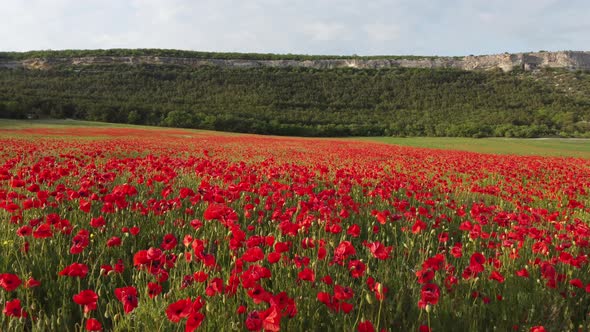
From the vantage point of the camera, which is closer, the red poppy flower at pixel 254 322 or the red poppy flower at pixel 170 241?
the red poppy flower at pixel 254 322

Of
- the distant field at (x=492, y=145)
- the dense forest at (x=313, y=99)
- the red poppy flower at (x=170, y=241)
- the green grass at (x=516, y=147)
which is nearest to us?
the red poppy flower at (x=170, y=241)

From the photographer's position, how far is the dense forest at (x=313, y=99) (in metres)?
68.4

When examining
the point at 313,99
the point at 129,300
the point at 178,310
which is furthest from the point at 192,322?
the point at 313,99

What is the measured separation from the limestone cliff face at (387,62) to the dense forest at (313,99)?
6930mm

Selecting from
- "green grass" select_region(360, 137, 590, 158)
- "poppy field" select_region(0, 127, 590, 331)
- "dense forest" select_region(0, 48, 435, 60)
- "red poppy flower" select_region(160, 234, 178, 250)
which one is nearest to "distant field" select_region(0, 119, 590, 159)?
"green grass" select_region(360, 137, 590, 158)

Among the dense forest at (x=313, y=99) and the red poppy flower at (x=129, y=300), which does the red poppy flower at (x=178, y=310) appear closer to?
the red poppy flower at (x=129, y=300)

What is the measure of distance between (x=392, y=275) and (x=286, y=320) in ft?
4.26

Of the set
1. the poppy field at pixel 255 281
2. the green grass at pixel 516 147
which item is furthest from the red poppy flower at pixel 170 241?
the green grass at pixel 516 147

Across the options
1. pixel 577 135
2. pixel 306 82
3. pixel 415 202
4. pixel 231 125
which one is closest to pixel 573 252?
pixel 415 202

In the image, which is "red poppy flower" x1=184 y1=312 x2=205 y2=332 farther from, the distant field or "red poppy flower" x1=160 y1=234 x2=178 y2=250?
the distant field

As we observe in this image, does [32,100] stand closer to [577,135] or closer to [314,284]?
[314,284]

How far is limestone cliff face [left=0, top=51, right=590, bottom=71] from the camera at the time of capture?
128 metres

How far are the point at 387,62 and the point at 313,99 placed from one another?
58.0 meters

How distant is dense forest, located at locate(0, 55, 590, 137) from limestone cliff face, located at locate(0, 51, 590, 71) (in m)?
6.93
